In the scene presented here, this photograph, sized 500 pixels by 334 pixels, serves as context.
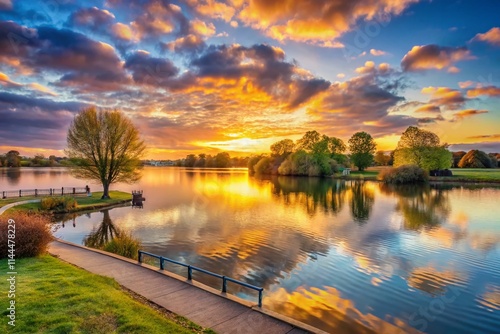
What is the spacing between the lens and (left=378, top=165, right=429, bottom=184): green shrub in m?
76.3

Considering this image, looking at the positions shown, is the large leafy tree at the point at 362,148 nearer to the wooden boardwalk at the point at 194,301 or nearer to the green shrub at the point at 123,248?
the green shrub at the point at 123,248

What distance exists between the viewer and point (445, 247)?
64.5 ft

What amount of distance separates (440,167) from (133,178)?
86.5m

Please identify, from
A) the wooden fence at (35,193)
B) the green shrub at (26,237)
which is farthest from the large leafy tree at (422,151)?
the green shrub at (26,237)

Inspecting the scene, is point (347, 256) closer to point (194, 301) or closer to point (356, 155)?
point (194, 301)

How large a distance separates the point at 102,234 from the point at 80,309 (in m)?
17.4

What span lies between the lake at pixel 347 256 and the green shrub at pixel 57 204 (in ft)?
9.77

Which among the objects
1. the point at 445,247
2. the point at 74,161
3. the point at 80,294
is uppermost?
the point at 74,161

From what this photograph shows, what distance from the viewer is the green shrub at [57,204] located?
31.1m

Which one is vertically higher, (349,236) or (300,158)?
(300,158)

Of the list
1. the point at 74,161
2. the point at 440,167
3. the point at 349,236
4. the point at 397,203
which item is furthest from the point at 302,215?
the point at 440,167

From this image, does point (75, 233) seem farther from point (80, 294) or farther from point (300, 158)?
point (300, 158)

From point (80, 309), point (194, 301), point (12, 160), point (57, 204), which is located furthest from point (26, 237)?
point (12, 160)

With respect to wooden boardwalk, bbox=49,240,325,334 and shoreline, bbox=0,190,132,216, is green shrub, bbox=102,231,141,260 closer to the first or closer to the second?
wooden boardwalk, bbox=49,240,325,334
